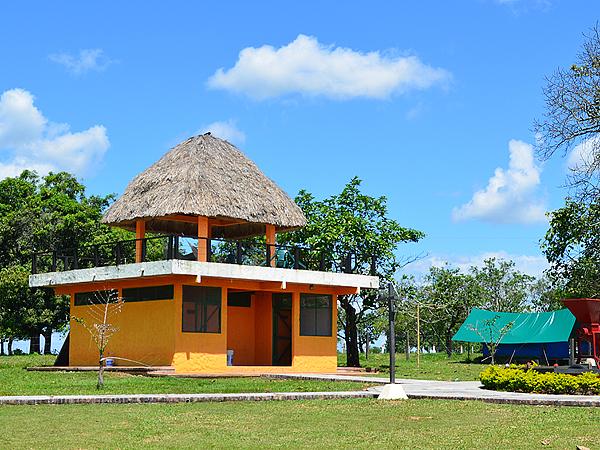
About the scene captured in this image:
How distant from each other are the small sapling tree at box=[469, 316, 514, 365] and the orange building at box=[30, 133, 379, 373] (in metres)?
9.69

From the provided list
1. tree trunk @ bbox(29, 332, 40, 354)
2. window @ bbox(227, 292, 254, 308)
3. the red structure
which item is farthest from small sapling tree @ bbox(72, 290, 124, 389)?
tree trunk @ bbox(29, 332, 40, 354)

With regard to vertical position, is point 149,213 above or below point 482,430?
above

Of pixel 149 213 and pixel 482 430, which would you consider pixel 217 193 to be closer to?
pixel 149 213

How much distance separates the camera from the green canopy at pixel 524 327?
3859 centimetres

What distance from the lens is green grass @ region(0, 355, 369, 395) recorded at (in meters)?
19.9

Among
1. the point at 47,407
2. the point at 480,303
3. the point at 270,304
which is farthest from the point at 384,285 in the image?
the point at 480,303

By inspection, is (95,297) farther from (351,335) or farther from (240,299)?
(351,335)

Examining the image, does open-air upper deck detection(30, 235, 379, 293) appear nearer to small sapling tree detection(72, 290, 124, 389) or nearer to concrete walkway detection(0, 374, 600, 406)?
small sapling tree detection(72, 290, 124, 389)

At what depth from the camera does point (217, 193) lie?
2825 centimetres

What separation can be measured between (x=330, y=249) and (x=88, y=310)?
8762 mm

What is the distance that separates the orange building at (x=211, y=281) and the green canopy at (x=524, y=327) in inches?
408

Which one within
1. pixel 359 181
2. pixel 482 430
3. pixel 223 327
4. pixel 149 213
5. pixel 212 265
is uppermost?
pixel 359 181

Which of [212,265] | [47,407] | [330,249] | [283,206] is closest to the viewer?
[47,407]

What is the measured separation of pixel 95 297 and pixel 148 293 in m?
3.34
